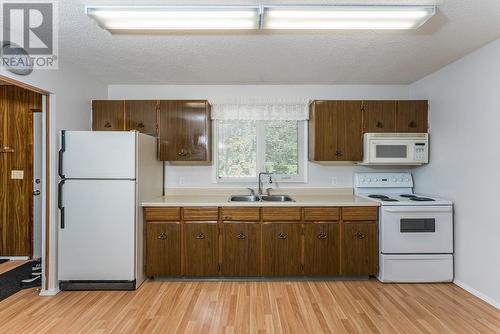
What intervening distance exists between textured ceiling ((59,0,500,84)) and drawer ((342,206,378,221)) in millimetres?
1529

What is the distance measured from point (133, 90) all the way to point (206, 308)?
283cm

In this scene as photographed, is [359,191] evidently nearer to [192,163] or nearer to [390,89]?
[390,89]

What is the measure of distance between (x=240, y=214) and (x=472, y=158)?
232 cm

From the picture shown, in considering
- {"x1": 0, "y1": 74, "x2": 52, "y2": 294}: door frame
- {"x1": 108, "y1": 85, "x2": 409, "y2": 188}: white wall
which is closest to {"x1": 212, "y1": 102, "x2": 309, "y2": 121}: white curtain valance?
{"x1": 108, "y1": 85, "x2": 409, "y2": 188}: white wall

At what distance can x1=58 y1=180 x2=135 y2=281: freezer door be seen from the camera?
2.73 meters

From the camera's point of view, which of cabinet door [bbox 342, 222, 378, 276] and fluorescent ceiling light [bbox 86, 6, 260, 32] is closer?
fluorescent ceiling light [bbox 86, 6, 260, 32]

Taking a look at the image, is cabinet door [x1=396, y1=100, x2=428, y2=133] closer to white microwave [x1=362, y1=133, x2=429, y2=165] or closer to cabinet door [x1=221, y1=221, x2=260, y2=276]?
white microwave [x1=362, y1=133, x2=429, y2=165]

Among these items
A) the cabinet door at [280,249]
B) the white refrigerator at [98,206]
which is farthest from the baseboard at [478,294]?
the white refrigerator at [98,206]

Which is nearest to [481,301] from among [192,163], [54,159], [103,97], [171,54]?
[192,163]

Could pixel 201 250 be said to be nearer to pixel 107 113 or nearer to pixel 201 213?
pixel 201 213

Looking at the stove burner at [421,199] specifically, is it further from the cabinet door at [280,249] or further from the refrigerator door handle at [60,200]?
the refrigerator door handle at [60,200]

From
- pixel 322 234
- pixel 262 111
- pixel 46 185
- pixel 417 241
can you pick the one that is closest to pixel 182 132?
pixel 262 111

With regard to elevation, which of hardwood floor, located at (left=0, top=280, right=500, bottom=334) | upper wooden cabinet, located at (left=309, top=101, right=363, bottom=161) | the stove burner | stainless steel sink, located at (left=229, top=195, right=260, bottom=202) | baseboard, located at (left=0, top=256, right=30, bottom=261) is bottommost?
hardwood floor, located at (left=0, top=280, right=500, bottom=334)

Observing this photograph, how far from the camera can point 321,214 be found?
2965mm
